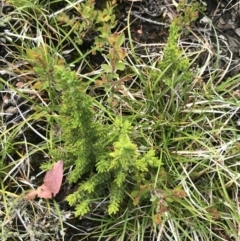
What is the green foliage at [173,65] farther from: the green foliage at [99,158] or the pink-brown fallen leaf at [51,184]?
the pink-brown fallen leaf at [51,184]

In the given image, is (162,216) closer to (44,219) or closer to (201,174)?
(201,174)

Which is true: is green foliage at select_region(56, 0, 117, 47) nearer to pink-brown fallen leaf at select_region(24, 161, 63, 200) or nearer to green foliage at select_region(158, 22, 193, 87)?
green foliage at select_region(158, 22, 193, 87)

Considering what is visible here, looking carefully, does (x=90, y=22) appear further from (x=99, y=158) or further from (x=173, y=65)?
(x=99, y=158)

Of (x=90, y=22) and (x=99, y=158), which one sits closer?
(x=99, y=158)

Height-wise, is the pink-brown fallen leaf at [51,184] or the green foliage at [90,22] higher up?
the green foliage at [90,22]

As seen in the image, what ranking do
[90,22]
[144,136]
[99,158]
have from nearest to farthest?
[99,158]
[144,136]
[90,22]

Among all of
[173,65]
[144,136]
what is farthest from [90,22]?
[144,136]

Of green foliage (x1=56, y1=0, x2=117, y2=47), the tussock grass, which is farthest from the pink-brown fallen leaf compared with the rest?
green foliage (x1=56, y1=0, x2=117, y2=47)

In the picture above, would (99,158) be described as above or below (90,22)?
below

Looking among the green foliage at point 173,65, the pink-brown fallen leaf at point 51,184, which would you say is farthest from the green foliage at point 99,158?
the green foliage at point 173,65
